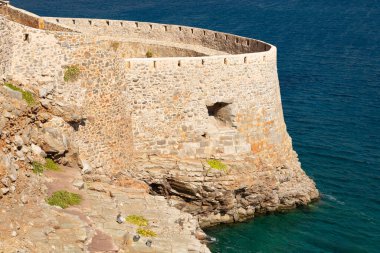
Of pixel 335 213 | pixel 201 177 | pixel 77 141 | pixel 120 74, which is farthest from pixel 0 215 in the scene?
pixel 335 213

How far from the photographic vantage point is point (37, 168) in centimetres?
2897

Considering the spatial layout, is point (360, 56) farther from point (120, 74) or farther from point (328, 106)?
point (120, 74)

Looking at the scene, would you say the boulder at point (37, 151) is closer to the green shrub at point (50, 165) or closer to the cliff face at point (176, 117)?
the green shrub at point (50, 165)

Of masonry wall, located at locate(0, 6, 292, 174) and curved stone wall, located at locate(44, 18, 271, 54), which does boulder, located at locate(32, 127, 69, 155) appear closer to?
masonry wall, located at locate(0, 6, 292, 174)

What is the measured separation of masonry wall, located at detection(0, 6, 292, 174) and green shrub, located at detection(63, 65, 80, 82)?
0.22 metres

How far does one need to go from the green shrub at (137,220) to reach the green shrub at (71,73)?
8014mm

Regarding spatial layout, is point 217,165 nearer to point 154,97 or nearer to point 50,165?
point 154,97

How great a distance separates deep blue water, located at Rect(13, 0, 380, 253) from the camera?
38.5 meters

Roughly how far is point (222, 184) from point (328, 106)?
29457 millimetres

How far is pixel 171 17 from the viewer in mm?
118250

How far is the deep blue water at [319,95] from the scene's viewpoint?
38.5 m

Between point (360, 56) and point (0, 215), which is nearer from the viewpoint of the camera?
point (0, 215)

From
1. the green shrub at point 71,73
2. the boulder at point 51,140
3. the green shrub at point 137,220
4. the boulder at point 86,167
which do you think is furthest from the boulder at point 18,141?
the green shrub at point 137,220

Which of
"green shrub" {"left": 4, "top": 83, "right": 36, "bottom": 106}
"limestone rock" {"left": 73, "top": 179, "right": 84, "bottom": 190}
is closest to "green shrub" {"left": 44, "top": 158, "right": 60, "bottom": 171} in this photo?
"limestone rock" {"left": 73, "top": 179, "right": 84, "bottom": 190}
